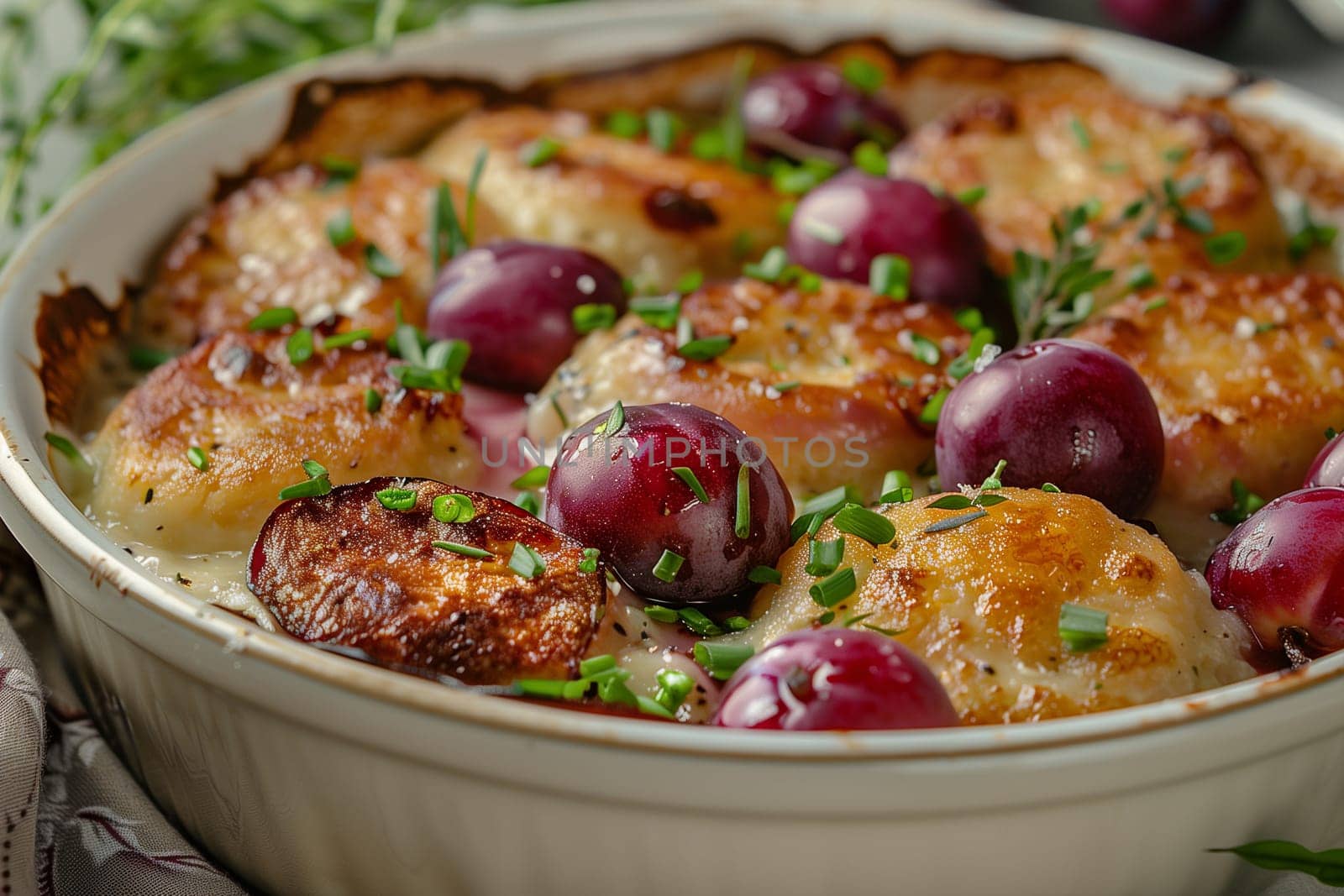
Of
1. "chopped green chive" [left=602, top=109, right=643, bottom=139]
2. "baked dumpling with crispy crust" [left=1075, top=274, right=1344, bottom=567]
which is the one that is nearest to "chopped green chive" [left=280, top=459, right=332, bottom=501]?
"baked dumpling with crispy crust" [left=1075, top=274, right=1344, bottom=567]

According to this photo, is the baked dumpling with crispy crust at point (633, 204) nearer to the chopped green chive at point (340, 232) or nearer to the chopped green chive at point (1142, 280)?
the chopped green chive at point (340, 232)

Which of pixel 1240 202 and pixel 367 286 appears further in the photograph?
pixel 1240 202

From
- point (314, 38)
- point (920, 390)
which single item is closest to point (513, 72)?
point (314, 38)

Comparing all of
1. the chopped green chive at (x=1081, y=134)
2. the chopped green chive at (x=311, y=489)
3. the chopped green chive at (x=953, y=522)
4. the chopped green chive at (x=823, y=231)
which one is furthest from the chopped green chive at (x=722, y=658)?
the chopped green chive at (x=1081, y=134)

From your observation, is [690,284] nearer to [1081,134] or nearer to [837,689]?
[1081,134]

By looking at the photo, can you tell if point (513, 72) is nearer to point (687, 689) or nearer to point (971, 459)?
point (971, 459)

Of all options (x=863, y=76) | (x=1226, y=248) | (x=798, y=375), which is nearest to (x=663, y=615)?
(x=798, y=375)

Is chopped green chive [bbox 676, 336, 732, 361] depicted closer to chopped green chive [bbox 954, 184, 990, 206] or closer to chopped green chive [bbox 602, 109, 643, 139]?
chopped green chive [bbox 954, 184, 990, 206]
